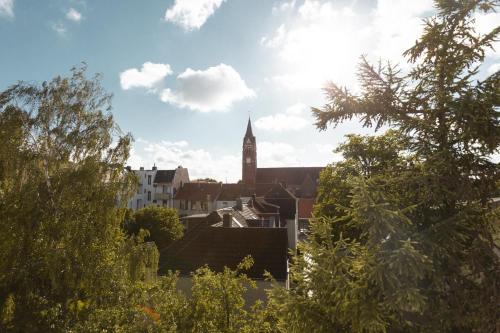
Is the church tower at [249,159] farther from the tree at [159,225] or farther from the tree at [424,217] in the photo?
the tree at [424,217]

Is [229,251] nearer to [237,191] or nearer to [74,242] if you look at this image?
[74,242]

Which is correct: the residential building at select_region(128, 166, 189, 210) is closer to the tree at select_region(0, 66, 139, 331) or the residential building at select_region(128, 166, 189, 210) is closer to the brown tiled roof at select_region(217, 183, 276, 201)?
the brown tiled roof at select_region(217, 183, 276, 201)

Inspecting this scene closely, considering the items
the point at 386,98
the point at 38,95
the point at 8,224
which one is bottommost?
the point at 8,224

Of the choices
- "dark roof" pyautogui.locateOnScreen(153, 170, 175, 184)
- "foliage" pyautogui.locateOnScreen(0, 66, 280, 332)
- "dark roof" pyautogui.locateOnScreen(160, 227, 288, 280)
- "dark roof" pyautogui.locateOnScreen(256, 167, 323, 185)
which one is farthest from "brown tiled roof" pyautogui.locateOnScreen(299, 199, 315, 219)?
"foliage" pyautogui.locateOnScreen(0, 66, 280, 332)

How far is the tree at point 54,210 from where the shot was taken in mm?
9656

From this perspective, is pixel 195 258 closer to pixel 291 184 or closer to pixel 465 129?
pixel 465 129

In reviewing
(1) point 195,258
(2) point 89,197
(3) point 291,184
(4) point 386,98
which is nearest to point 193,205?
(3) point 291,184

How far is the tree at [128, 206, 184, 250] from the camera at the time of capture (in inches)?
1289

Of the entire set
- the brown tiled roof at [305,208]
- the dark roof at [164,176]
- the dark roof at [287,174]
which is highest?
the dark roof at [287,174]

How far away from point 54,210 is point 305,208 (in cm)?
5671

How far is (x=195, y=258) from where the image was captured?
62.2 ft

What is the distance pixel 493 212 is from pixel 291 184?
236ft

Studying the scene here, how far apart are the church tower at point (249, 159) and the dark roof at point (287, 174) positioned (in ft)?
27.4

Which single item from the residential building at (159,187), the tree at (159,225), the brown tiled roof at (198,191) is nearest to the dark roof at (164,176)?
the residential building at (159,187)
